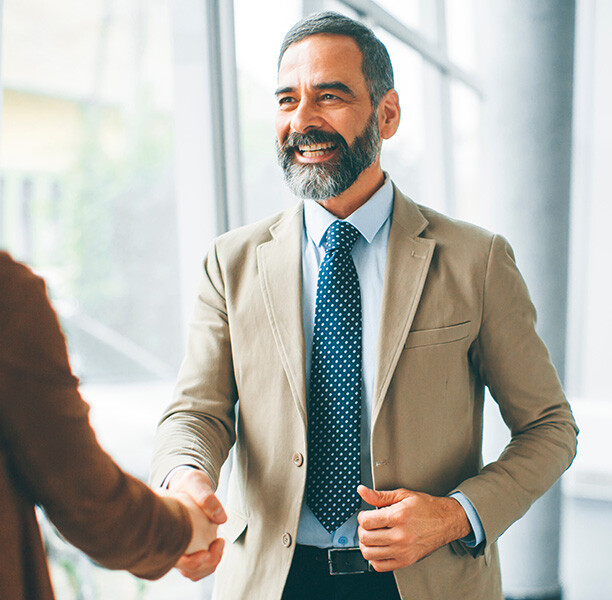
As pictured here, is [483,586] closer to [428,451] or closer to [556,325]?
[428,451]

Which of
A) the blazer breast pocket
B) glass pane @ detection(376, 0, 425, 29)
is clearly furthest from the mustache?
glass pane @ detection(376, 0, 425, 29)

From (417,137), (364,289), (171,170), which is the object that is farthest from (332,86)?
(417,137)

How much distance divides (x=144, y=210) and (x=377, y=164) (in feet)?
6.42

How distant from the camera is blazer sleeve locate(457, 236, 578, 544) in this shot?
1443mm

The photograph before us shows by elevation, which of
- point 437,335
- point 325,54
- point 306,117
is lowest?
point 437,335

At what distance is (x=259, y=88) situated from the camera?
9.50 feet

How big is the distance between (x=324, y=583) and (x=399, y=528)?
0.23m

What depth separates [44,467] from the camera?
2.62 ft

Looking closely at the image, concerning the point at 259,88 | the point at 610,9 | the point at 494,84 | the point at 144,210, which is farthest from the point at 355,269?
the point at 610,9

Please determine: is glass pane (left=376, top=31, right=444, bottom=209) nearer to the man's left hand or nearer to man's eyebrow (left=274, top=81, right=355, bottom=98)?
man's eyebrow (left=274, top=81, right=355, bottom=98)

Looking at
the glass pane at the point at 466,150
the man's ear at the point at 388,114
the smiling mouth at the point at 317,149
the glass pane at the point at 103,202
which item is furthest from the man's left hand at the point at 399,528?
the glass pane at the point at 466,150

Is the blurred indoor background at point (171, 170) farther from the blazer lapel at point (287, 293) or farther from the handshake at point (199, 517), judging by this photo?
the handshake at point (199, 517)

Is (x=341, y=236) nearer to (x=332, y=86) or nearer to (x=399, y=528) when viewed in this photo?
(x=332, y=86)

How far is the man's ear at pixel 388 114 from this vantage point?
1636mm
